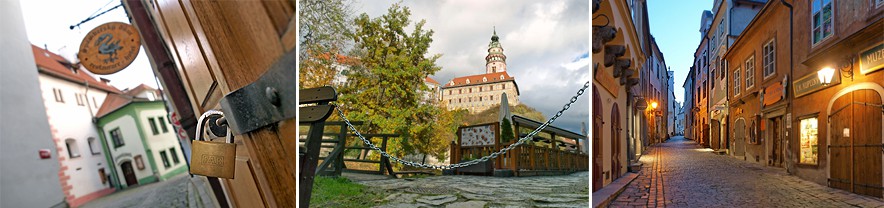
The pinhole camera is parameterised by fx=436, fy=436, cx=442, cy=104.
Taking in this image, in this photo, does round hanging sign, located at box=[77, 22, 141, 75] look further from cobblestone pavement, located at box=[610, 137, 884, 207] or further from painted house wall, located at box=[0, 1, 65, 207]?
cobblestone pavement, located at box=[610, 137, 884, 207]

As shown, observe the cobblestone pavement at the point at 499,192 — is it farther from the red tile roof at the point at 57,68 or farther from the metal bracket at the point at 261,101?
the red tile roof at the point at 57,68

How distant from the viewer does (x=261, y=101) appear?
719 millimetres

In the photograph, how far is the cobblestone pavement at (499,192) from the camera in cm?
161

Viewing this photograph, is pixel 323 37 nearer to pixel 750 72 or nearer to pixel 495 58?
pixel 495 58

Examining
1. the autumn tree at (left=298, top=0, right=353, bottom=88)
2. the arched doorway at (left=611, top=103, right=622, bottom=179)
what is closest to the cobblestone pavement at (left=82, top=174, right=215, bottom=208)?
the autumn tree at (left=298, top=0, right=353, bottom=88)

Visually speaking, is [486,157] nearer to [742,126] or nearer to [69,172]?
[742,126]

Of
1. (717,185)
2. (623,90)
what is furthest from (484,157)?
(623,90)

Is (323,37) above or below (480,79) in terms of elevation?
above

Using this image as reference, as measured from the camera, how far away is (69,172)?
1.75 meters

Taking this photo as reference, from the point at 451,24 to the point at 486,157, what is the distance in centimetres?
52

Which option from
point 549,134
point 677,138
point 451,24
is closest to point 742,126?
point 677,138

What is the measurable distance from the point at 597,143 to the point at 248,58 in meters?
1.75

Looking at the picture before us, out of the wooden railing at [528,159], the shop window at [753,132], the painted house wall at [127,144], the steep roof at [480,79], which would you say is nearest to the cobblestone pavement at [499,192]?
the wooden railing at [528,159]

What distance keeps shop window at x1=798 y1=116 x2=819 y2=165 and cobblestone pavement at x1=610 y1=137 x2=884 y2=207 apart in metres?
0.06
